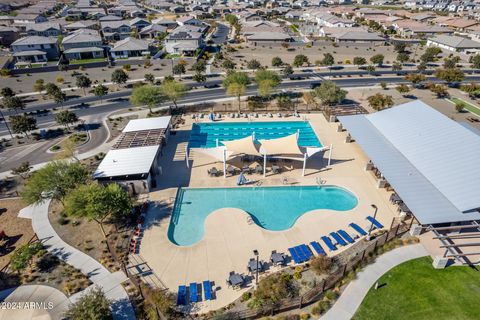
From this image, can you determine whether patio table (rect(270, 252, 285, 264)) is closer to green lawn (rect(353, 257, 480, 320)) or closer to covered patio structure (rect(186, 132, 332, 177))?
green lawn (rect(353, 257, 480, 320))

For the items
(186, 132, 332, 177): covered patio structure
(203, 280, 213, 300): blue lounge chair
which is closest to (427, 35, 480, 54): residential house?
(186, 132, 332, 177): covered patio structure

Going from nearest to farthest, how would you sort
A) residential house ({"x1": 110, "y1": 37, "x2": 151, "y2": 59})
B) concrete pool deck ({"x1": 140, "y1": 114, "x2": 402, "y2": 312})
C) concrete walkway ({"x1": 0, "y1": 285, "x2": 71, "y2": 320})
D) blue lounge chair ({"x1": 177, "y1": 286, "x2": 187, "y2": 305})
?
concrete walkway ({"x1": 0, "y1": 285, "x2": 71, "y2": 320}), blue lounge chair ({"x1": 177, "y1": 286, "x2": 187, "y2": 305}), concrete pool deck ({"x1": 140, "y1": 114, "x2": 402, "y2": 312}), residential house ({"x1": 110, "y1": 37, "x2": 151, "y2": 59})

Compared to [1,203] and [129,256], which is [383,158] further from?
[1,203]

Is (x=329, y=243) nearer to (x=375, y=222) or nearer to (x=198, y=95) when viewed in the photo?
(x=375, y=222)

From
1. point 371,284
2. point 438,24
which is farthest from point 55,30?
point 438,24

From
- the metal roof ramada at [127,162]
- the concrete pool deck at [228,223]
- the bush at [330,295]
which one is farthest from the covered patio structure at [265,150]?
the bush at [330,295]
